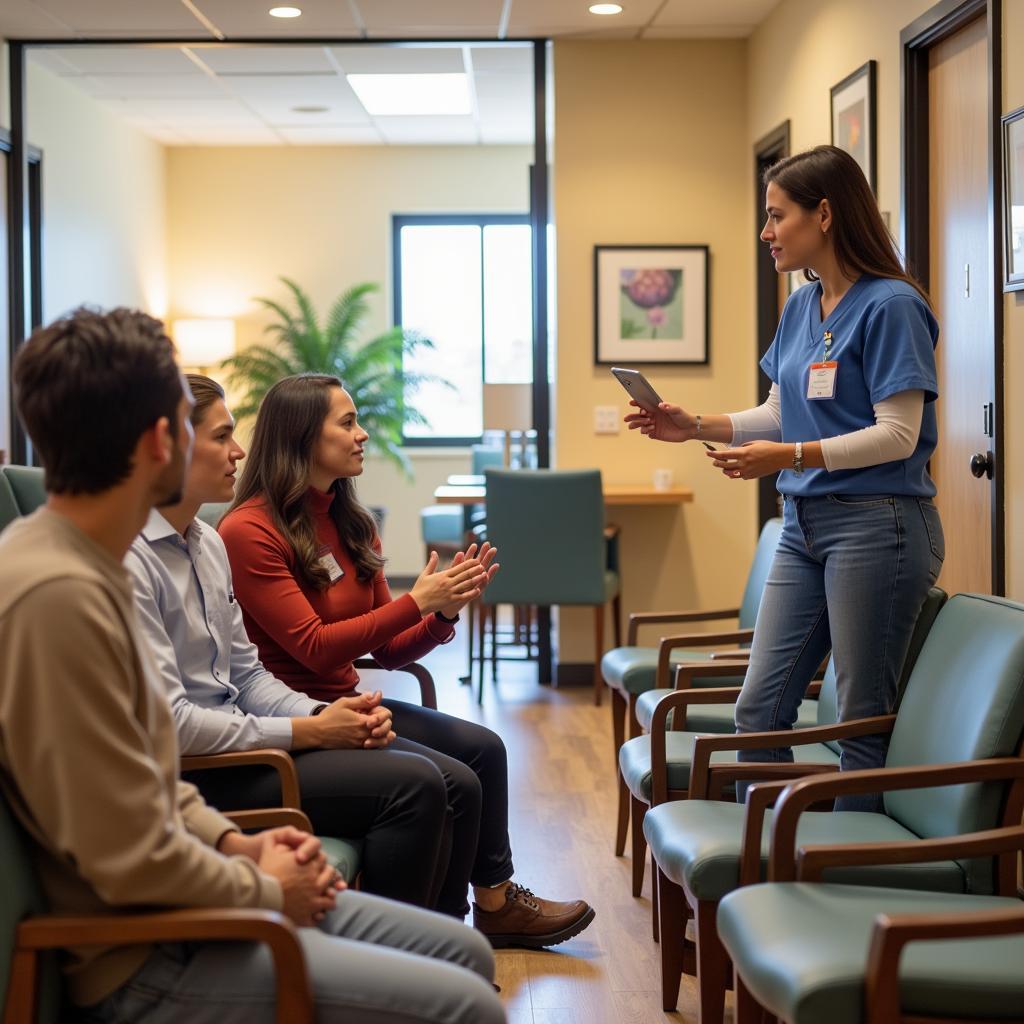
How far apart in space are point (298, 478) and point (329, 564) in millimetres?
178

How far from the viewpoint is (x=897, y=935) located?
145cm

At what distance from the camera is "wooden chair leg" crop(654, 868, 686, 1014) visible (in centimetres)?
235

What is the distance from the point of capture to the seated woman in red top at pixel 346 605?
7.86ft

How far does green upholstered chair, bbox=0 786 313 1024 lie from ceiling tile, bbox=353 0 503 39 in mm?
4518

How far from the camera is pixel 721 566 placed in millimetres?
5797

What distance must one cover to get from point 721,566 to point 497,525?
1.19 metres

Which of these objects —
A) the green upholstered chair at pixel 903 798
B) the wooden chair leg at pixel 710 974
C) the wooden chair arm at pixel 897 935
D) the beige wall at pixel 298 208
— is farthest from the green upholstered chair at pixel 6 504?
the beige wall at pixel 298 208

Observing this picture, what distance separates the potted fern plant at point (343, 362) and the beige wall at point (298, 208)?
0.87 feet

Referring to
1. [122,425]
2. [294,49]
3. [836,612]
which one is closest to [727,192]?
[294,49]

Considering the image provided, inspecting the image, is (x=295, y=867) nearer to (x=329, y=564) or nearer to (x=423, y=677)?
(x=329, y=564)

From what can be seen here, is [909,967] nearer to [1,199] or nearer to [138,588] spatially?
[138,588]

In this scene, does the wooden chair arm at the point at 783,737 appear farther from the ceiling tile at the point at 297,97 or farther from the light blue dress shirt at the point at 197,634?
the ceiling tile at the point at 297,97

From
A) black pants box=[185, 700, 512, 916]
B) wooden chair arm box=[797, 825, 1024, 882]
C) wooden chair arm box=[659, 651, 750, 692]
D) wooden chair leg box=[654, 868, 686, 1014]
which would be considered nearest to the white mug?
wooden chair arm box=[659, 651, 750, 692]

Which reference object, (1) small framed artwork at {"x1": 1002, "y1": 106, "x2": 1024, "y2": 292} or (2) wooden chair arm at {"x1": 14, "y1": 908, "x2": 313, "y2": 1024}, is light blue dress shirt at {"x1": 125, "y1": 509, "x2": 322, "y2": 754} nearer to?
(2) wooden chair arm at {"x1": 14, "y1": 908, "x2": 313, "y2": 1024}
